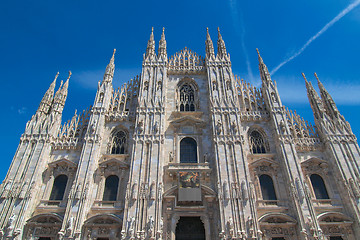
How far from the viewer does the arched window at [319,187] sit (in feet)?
64.2

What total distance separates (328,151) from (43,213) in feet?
73.6

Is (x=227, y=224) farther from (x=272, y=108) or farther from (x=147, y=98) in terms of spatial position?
(x=147, y=98)

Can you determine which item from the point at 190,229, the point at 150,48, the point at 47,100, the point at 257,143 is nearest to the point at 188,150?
the point at 257,143

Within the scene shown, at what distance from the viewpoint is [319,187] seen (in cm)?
1995

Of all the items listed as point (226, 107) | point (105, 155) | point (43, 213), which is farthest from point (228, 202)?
point (43, 213)

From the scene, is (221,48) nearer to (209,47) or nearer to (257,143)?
(209,47)

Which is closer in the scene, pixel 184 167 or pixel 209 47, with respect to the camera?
pixel 184 167

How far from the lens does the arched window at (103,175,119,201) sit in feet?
64.1

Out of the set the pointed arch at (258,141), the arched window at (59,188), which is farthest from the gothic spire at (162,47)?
the arched window at (59,188)

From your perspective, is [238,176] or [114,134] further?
[114,134]

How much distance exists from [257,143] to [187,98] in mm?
8008

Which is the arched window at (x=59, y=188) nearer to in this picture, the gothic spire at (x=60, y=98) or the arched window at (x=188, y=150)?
the gothic spire at (x=60, y=98)

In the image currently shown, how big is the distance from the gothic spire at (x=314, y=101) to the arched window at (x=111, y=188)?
60.6ft

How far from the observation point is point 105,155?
2106 centimetres
